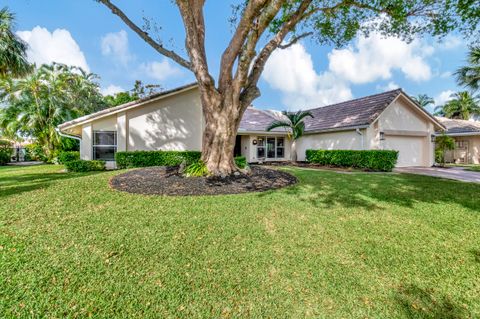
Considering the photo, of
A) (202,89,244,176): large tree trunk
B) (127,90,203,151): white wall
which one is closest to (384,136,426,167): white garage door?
(202,89,244,176): large tree trunk

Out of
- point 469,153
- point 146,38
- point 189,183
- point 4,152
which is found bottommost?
point 189,183

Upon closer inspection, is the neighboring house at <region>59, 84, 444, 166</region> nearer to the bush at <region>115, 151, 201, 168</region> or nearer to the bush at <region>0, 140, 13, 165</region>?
the bush at <region>115, 151, 201, 168</region>

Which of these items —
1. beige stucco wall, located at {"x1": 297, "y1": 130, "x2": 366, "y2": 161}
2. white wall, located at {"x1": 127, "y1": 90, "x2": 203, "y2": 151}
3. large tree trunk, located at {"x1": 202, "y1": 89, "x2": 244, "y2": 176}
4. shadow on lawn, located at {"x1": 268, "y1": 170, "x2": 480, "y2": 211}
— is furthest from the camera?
beige stucco wall, located at {"x1": 297, "y1": 130, "x2": 366, "y2": 161}

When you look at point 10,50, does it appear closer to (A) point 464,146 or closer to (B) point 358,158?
(B) point 358,158

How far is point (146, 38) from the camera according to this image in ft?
29.5

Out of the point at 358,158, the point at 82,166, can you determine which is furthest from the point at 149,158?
the point at 358,158

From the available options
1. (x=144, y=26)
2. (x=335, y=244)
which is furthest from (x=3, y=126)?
(x=335, y=244)

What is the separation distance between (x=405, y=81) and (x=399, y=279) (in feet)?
89.1

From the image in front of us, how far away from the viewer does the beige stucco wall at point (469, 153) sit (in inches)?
861

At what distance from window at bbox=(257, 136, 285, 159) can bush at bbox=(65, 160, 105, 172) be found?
447 inches

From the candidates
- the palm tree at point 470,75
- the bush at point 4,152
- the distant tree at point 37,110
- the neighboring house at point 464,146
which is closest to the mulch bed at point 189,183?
the distant tree at point 37,110

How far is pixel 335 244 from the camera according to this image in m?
4.27

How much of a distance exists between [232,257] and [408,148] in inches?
703

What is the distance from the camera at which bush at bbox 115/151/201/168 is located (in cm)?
1252
